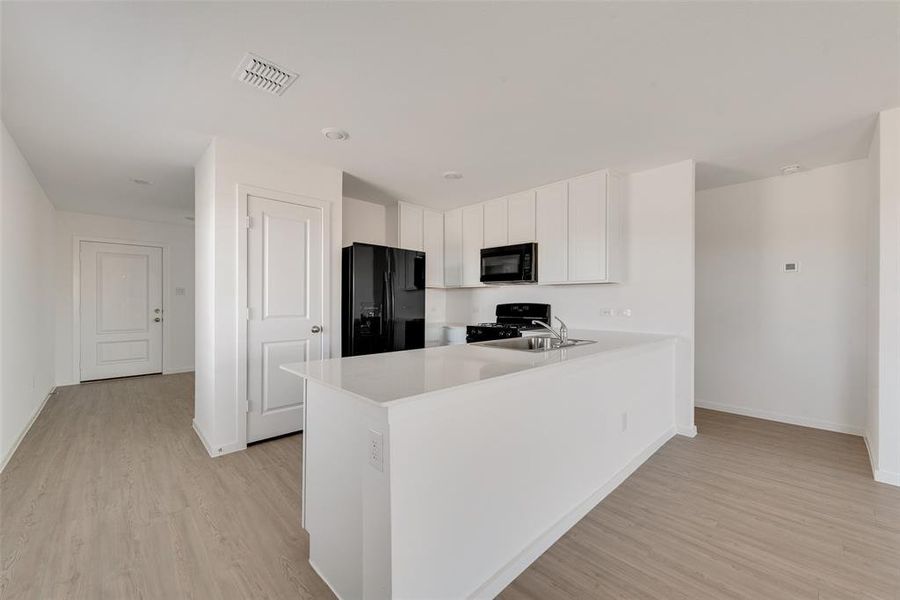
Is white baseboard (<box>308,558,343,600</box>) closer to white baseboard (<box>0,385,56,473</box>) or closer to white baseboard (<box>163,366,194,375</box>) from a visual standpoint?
white baseboard (<box>0,385,56,473</box>)

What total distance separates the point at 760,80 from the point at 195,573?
3573mm

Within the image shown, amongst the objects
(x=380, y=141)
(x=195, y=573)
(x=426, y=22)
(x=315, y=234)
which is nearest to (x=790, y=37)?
(x=426, y=22)

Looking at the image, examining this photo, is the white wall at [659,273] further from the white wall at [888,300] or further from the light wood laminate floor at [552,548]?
the white wall at [888,300]

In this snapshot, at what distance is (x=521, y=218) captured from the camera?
4203 mm

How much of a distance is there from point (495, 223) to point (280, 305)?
8.28ft

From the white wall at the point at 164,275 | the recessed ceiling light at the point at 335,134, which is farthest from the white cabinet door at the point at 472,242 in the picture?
the white wall at the point at 164,275

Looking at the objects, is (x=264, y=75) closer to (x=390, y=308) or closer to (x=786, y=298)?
(x=390, y=308)

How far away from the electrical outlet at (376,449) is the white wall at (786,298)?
13.3 ft

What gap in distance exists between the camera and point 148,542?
1810 millimetres

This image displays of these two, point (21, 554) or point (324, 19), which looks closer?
point (324, 19)

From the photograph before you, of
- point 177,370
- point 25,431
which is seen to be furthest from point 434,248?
point 177,370

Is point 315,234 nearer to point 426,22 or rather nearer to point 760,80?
point 426,22

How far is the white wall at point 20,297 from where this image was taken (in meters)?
2.65

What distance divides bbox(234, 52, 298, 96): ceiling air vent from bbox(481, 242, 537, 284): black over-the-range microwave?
8.73ft
